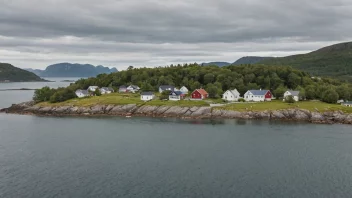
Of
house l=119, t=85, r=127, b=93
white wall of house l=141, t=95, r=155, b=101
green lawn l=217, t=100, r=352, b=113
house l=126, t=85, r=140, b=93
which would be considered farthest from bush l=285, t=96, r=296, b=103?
house l=119, t=85, r=127, b=93

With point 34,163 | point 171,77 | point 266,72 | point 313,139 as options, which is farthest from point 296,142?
point 171,77

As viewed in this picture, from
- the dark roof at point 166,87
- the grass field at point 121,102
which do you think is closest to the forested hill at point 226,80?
the dark roof at point 166,87

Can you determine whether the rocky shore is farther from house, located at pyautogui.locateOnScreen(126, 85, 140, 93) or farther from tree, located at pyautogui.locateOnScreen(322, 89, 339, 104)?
house, located at pyautogui.locateOnScreen(126, 85, 140, 93)

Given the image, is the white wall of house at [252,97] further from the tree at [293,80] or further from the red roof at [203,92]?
the tree at [293,80]

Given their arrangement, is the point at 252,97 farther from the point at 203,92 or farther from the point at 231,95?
the point at 203,92

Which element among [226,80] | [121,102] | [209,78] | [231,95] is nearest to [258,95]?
[231,95]

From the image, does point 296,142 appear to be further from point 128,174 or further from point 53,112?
point 53,112
